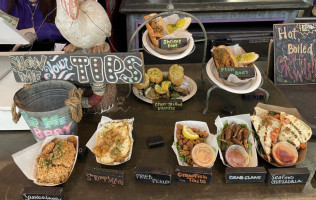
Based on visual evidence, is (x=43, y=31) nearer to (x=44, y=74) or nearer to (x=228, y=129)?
(x=44, y=74)

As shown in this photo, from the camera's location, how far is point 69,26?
1.43 m

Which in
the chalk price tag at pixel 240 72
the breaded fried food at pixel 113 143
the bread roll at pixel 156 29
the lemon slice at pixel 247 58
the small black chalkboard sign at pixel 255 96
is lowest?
the breaded fried food at pixel 113 143

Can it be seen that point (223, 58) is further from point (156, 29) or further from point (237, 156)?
point (237, 156)

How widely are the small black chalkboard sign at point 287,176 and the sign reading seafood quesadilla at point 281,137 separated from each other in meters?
0.06

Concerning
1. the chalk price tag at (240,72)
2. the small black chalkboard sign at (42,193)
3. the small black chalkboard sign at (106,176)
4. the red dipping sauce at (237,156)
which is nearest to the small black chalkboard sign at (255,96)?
the chalk price tag at (240,72)

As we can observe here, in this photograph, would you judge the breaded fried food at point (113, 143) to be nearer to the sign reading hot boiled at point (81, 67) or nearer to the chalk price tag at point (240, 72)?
the sign reading hot boiled at point (81, 67)

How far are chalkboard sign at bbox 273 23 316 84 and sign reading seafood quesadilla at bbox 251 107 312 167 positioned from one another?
0.64 m

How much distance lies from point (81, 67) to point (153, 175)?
2.48ft

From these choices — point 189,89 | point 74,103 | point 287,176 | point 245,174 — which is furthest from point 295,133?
point 74,103

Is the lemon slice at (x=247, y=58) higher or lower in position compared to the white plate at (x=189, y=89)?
higher

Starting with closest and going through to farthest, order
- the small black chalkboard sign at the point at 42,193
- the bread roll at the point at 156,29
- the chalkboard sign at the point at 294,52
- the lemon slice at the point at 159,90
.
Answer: the small black chalkboard sign at the point at 42,193
the bread roll at the point at 156,29
the lemon slice at the point at 159,90
the chalkboard sign at the point at 294,52

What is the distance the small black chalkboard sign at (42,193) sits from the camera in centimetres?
122

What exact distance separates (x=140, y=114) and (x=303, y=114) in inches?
46.2

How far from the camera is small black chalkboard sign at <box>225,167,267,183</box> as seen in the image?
129 centimetres
